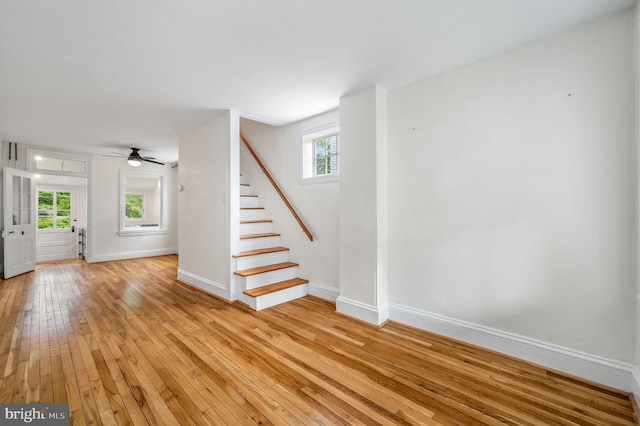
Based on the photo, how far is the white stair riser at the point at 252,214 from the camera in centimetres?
445

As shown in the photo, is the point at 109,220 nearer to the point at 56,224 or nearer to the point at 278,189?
the point at 56,224

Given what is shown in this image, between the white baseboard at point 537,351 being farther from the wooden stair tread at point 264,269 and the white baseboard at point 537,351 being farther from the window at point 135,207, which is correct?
the window at point 135,207

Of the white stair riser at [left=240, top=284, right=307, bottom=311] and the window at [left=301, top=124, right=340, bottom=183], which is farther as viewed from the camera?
the window at [left=301, top=124, right=340, bottom=183]

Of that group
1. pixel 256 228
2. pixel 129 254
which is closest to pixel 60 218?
pixel 129 254

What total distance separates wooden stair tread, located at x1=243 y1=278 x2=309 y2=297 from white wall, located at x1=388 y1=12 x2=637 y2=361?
60.8 inches

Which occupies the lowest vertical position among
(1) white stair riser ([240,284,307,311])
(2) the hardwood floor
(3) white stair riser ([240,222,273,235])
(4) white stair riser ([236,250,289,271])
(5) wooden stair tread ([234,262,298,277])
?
(2) the hardwood floor

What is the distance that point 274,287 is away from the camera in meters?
3.61

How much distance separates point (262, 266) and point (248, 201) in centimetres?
132

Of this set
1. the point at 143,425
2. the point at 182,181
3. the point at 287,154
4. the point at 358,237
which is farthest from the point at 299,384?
the point at 182,181

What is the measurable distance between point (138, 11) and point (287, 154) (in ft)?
8.60

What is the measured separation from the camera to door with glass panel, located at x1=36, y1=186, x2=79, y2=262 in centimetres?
743

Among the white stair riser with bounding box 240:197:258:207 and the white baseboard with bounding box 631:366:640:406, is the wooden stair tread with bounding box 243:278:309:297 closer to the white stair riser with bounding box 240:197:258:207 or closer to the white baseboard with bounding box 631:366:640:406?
the white stair riser with bounding box 240:197:258:207

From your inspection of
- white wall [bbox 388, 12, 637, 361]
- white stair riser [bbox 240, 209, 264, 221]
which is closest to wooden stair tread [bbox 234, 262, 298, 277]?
white stair riser [bbox 240, 209, 264, 221]

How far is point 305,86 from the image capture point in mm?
2934
